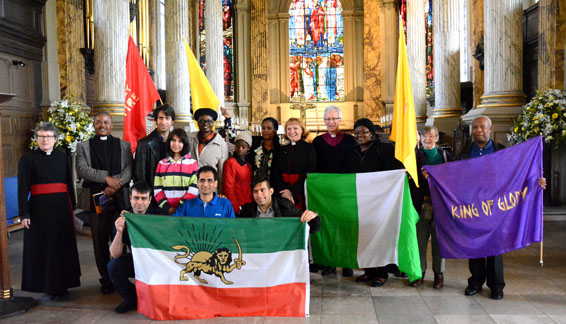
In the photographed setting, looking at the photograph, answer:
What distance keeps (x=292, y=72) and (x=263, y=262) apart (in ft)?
75.3

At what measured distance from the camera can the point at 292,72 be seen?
89.4ft

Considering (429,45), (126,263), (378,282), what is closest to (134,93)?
(126,263)

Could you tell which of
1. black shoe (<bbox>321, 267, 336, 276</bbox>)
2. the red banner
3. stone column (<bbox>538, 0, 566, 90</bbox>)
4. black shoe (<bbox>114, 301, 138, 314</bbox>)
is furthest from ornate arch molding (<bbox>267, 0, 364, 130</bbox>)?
black shoe (<bbox>114, 301, 138, 314</bbox>)

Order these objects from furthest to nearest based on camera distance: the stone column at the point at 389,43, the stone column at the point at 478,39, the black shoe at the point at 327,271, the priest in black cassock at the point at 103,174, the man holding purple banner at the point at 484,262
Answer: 1. the stone column at the point at 389,43
2. the stone column at the point at 478,39
3. the black shoe at the point at 327,271
4. the priest in black cassock at the point at 103,174
5. the man holding purple banner at the point at 484,262

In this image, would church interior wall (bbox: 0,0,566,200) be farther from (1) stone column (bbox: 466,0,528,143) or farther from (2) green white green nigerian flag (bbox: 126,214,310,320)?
(2) green white green nigerian flag (bbox: 126,214,310,320)

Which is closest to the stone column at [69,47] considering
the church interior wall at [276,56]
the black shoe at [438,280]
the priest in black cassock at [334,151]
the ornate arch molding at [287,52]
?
the church interior wall at [276,56]

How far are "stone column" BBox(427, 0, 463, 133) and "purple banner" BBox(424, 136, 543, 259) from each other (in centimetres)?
971

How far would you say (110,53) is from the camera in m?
10.7

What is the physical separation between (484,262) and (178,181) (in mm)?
3330

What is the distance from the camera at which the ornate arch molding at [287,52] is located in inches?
1033

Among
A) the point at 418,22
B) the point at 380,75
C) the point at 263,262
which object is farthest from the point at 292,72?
the point at 263,262

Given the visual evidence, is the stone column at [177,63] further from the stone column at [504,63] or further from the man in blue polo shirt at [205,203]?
the man in blue polo shirt at [205,203]

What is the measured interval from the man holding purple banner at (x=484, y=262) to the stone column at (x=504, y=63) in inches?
196

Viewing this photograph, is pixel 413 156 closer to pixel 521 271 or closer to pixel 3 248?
pixel 521 271
